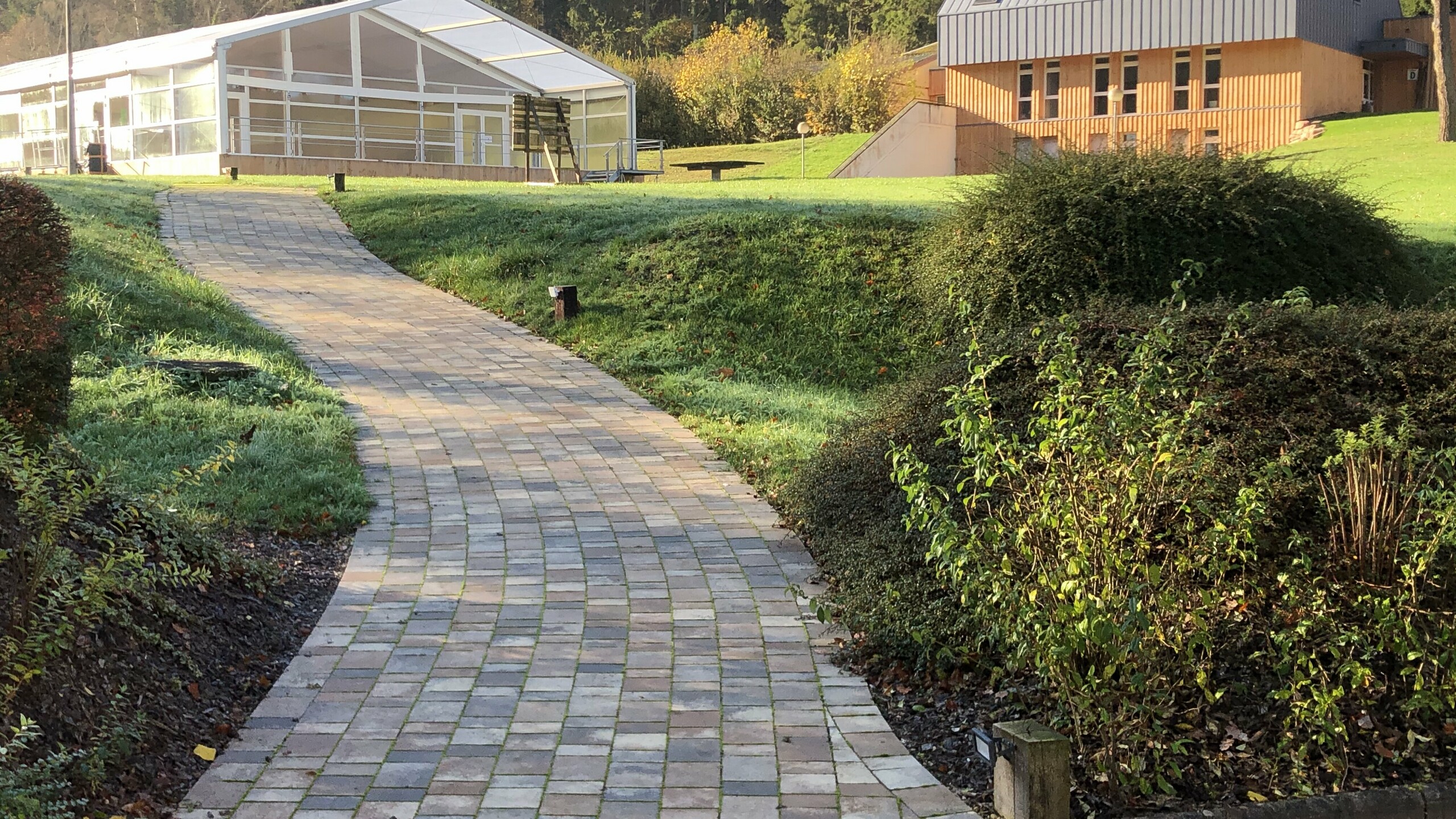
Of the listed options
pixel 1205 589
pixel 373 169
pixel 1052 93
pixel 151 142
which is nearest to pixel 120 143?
pixel 151 142

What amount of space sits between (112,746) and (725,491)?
4.15m

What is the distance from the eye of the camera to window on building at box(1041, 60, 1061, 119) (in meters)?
40.5

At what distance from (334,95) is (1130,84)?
2367 cm

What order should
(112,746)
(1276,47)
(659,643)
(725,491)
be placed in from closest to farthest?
(112,746) → (659,643) → (725,491) → (1276,47)

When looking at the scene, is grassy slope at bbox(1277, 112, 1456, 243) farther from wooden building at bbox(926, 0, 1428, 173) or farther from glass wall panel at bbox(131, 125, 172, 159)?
glass wall panel at bbox(131, 125, 172, 159)

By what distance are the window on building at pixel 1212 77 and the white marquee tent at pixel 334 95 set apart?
17.7 meters

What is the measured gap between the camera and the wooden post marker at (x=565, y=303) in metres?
12.7

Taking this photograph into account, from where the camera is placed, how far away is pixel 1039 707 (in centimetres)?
443

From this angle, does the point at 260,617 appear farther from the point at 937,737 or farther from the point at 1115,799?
the point at 1115,799

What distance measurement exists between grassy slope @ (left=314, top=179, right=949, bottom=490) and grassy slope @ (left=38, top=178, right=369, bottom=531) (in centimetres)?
256

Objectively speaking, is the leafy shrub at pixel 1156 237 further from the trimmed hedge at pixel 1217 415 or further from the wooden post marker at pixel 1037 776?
the wooden post marker at pixel 1037 776

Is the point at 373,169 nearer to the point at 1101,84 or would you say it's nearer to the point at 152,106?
the point at 152,106

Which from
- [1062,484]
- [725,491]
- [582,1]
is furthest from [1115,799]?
[582,1]

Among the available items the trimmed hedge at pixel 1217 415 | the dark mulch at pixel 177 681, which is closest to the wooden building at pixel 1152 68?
the trimmed hedge at pixel 1217 415
